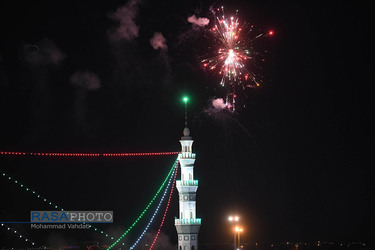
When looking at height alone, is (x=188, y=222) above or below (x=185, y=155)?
below

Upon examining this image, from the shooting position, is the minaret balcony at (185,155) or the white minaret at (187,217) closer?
the white minaret at (187,217)

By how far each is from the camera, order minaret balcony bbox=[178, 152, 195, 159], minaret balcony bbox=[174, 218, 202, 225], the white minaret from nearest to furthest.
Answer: minaret balcony bbox=[174, 218, 202, 225]
the white minaret
minaret balcony bbox=[178, 152, 195, 159]

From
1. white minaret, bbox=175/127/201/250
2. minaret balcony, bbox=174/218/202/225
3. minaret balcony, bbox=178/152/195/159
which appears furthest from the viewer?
minaret balcony, bbox=178/152/195/159

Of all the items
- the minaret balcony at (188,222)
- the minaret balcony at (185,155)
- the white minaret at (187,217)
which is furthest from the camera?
the minaret balcony at (185,155)

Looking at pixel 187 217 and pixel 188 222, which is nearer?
pixel 188 222

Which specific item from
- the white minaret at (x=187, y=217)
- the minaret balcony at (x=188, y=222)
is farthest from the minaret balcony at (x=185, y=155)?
the minaret balcony at (x=188, y=222)

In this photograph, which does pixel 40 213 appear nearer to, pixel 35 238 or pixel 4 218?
pixel 4 218

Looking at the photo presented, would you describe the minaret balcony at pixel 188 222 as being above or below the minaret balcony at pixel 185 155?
below

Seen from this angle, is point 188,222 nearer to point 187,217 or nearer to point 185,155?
point 187,217

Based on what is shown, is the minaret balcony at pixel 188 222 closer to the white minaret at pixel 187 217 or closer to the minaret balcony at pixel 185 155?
the white minaret at pixel 187 217

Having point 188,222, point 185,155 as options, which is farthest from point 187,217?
point 185,155

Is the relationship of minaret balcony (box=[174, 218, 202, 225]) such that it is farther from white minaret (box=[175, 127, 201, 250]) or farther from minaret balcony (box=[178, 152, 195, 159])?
minaret balcony (box=[178, 152, 195, 159])

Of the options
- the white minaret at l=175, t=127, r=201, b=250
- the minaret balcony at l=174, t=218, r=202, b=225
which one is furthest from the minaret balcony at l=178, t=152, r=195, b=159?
the minaret balcony at l=174, t=218, r=202, b=225

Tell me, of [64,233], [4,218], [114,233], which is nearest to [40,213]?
[4,218]
